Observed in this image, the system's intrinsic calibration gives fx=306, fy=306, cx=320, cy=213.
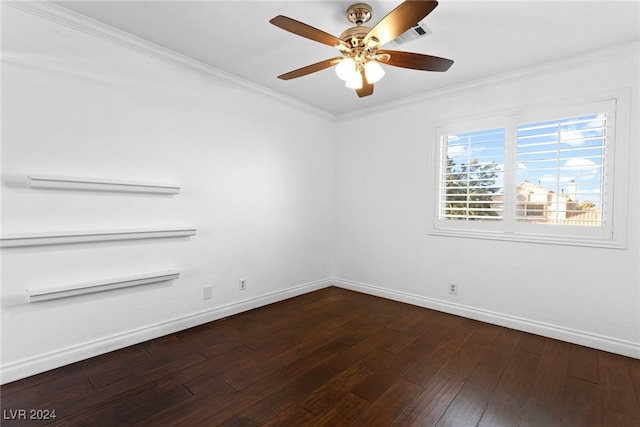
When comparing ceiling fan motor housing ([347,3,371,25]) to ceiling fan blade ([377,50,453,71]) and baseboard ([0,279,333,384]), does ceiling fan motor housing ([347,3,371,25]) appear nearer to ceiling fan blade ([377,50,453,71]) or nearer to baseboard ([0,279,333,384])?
ceiling fan blade ([377,50,453,71])

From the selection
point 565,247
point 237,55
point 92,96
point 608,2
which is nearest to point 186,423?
point 92,96

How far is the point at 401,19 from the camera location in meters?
1.67

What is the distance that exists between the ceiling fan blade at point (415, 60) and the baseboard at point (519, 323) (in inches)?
97.3

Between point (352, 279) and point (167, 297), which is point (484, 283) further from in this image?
point (167, 297)

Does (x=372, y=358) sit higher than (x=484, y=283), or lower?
lower

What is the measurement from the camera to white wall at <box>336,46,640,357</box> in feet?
8.36

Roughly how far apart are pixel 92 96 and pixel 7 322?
5.46ft

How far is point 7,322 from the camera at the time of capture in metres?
2.00

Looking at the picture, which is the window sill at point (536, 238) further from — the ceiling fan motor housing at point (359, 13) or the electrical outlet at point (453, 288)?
the ceiling fan motor housing at point (359, 13)

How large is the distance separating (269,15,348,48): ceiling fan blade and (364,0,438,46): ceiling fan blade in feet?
0.68

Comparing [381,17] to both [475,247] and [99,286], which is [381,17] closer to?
[475,247]

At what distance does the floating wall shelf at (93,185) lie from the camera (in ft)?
A: 6.80

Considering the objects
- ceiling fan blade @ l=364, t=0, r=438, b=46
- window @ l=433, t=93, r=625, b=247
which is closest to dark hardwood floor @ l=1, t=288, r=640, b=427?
window @ l=433, t=93, r=625, b=247

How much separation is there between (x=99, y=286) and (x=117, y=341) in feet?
1.60
